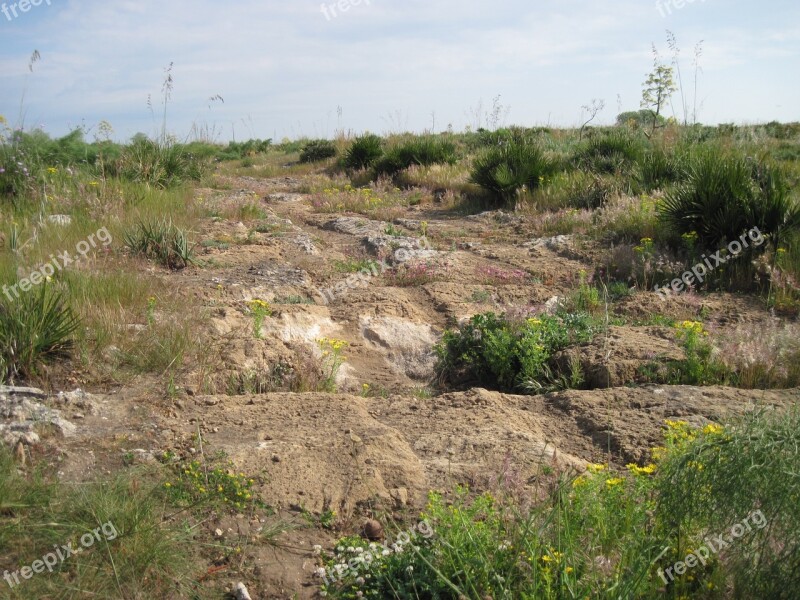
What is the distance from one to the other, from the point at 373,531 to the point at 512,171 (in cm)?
838

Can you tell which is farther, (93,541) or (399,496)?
(399,496)

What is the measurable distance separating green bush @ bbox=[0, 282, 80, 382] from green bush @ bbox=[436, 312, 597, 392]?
2.49 metres

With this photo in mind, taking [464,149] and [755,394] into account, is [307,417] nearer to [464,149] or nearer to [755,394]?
[755,394]

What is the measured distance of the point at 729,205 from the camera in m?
6.52

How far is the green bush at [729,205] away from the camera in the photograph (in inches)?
252

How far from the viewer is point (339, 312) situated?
5.62 m

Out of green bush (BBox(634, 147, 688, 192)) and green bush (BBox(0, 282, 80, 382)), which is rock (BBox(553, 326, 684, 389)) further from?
green bush (BBox(634, 147, 688, 192))

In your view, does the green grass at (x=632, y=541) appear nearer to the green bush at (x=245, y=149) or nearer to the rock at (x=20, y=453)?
the rock at (x=20, y=453)

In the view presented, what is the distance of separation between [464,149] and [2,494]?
1509 centimetres

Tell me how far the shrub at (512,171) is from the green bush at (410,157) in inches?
124

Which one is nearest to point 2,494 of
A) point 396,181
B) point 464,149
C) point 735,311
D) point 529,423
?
point 529,423

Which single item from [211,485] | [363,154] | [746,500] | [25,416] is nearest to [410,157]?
[363,154]

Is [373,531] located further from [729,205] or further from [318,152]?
[318,152]

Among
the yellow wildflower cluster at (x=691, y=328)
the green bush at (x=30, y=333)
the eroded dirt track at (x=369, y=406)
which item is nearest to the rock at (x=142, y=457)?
the eroded dirt track at (x=369, y=406)
